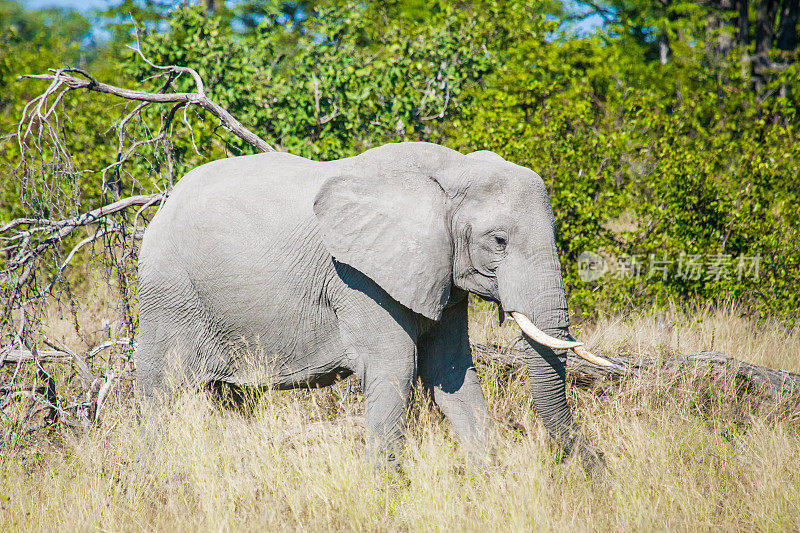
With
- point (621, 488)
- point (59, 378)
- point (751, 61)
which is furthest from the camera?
point (751, 61)

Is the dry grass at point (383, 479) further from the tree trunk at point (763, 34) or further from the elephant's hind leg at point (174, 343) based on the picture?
the tree trunk at point (763, 34)

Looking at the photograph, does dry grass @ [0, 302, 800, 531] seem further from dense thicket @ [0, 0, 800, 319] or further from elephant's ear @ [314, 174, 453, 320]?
dense thicket @ [0, 0, 800, 319]

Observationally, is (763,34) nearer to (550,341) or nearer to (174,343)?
(550,341)

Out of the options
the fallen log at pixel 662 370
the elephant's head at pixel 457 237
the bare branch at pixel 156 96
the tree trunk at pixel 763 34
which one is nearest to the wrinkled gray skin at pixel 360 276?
the elephant's head at pixel 457 237

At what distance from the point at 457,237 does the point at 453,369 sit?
958mm

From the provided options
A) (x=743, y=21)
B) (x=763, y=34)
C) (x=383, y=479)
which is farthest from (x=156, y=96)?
(x=763, y=34)

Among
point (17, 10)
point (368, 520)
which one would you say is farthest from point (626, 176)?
point (17, 10)

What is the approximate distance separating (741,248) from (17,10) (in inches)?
1891

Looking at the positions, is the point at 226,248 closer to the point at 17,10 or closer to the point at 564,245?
the point at 564,245

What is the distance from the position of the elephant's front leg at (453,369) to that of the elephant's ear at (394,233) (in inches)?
23.6

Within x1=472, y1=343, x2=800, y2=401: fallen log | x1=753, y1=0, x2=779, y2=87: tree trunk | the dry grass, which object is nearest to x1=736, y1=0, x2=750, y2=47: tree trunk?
x1=753, y1=0, x2=779, y2=87: tree trunk

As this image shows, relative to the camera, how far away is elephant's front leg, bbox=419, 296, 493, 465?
4.69 meters

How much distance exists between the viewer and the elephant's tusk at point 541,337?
3.89m

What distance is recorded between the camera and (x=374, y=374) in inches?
Answer: 167
